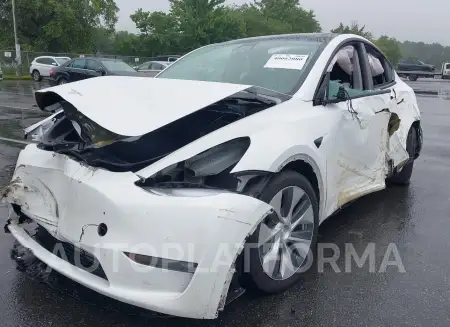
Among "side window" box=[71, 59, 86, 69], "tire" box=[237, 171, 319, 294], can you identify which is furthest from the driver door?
"side window" box=[71, 59, 86, 69]

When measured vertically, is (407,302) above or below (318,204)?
below

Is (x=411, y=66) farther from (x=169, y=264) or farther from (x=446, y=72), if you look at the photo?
(x=169, y=264)

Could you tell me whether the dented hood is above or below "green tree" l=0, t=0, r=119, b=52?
below

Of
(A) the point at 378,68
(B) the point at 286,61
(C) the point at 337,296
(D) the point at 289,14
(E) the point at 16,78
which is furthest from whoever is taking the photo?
(D) the point at 289,14

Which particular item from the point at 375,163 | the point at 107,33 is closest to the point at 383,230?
the point at 375,163

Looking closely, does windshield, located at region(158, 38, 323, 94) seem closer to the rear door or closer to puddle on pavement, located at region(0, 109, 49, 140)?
the rear door

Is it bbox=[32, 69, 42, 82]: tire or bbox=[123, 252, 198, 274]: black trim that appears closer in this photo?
bbox=[123, 252, 198, 274]: black trim

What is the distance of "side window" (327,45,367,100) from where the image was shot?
368 cm

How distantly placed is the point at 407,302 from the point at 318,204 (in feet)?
2.74

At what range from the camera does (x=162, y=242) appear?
2227mm

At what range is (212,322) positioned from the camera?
2.56 metres

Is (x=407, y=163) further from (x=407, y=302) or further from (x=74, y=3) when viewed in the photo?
(x=74, y=3)

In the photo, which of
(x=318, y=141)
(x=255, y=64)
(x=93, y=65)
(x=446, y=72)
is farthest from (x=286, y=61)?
(x=446, y=72)

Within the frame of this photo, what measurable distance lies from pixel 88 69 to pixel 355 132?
56.0 feet
